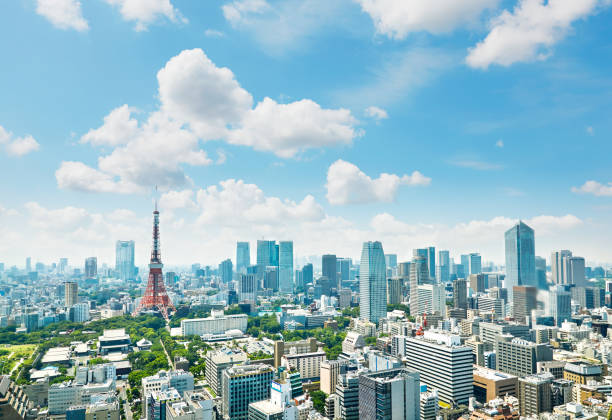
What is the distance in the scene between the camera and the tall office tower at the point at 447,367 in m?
11.2

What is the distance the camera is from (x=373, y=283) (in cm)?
2489

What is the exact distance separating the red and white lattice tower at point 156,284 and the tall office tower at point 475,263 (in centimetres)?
3047

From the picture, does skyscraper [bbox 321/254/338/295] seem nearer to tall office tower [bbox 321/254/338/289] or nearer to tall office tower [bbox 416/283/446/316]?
tall office tower [bbox 321/254/338/289]

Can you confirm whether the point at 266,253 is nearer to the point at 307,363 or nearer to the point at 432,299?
the point at 432,299

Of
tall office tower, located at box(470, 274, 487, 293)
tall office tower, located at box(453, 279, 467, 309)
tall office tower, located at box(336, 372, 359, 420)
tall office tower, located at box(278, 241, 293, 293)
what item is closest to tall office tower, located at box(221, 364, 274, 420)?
tall office tower, located at box(336, 372, 359, 420)

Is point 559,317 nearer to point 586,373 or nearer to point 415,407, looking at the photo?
point 586,373

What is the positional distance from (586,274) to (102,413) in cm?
2275

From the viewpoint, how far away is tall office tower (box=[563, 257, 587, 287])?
20.1 meters

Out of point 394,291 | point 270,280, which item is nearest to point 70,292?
point 270,280


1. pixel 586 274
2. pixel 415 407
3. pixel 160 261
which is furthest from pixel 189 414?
pixel 586 274

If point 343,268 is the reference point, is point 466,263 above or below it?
above

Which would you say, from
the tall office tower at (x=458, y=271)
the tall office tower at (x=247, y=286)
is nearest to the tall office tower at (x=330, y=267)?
the tall office tower at (x=247, y=286)

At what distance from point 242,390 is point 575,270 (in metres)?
17.7

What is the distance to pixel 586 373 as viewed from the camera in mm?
11688
